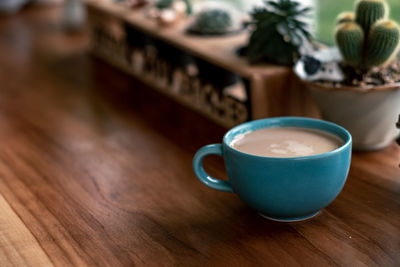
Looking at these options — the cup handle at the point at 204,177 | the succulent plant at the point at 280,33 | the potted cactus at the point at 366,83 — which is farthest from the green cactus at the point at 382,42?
the cup handle at the point at 204,177

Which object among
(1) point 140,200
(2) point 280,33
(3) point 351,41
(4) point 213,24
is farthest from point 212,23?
(1) point 140,200

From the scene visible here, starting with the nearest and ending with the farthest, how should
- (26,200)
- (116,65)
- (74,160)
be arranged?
1. (26,200)
2. (74,160)
3. (116,65)

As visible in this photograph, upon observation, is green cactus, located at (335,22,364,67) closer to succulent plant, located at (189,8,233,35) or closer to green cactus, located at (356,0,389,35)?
green cactus, located at (356,0,389,35)

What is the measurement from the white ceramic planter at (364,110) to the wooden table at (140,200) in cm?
3

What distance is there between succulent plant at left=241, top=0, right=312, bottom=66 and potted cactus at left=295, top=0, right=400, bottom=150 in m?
0.07

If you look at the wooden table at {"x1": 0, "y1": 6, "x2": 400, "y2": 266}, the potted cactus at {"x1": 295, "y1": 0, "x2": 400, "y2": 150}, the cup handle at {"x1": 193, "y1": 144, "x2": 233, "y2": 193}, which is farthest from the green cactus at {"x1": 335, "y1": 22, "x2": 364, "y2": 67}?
the cup handle at {"x1": 193, "y1": 144, "x2": 233, "y2": 193}

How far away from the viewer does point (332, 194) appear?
0.61m

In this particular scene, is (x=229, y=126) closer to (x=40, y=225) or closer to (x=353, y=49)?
(x=353, y=49)

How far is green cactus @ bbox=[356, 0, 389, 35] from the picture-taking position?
2.55 feet

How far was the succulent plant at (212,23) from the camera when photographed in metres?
1.02

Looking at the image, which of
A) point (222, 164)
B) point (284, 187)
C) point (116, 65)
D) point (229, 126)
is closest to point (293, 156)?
point (284, 187)

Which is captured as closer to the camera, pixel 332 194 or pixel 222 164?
pixel 332 194

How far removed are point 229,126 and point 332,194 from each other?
12.3 inches

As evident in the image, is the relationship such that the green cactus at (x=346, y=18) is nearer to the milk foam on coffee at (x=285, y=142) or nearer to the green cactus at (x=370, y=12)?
the green cactus at (x=370, y=12)
